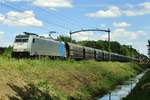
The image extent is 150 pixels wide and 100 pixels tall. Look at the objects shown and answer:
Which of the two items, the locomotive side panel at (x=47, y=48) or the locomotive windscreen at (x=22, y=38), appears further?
the locomotive side panel at (x=47, y=48)

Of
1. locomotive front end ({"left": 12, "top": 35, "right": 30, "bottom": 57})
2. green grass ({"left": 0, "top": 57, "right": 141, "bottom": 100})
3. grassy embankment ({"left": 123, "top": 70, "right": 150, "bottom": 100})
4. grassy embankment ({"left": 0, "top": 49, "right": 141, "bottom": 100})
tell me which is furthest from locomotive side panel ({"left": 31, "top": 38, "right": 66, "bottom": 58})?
grassy embankment ({"left": 123, "top": 70, "right": 150, "bottom": 100})

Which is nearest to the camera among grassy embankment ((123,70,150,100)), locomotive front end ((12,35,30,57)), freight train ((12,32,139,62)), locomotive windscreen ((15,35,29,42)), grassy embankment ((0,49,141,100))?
grassy embankment ((0,49,141,100))

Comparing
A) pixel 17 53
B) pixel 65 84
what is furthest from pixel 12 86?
pixel 17 53

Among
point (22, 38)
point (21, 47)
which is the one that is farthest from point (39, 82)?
point (22, 38)

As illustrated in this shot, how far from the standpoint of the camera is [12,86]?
2048cm

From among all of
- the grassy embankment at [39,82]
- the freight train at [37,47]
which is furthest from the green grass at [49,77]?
the freight train at [37,47]

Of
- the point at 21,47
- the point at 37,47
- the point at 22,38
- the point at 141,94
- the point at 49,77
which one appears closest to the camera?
the point at 49,77

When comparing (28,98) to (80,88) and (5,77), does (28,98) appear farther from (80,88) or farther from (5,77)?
(80,88)

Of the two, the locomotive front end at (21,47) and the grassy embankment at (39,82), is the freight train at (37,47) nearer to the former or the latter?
the locomotive front end at (21,47)

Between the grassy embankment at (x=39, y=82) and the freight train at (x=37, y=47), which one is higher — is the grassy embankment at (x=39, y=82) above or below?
below

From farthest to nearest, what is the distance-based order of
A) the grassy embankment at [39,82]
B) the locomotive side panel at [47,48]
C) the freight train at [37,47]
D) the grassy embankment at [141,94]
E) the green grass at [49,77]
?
the locomotive side panel at [47,48]
the freight train at [37,47]
the grassy embankment at [141,94]
the green grass at [49,77]
the grassy embankment at [39,82]

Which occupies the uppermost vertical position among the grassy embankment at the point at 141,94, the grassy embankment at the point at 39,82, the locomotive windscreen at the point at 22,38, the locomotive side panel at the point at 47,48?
the locomotive windscreen at the point at 22,38

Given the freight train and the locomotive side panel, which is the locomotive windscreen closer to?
the freight train

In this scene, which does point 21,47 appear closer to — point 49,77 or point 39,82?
point 49,77
